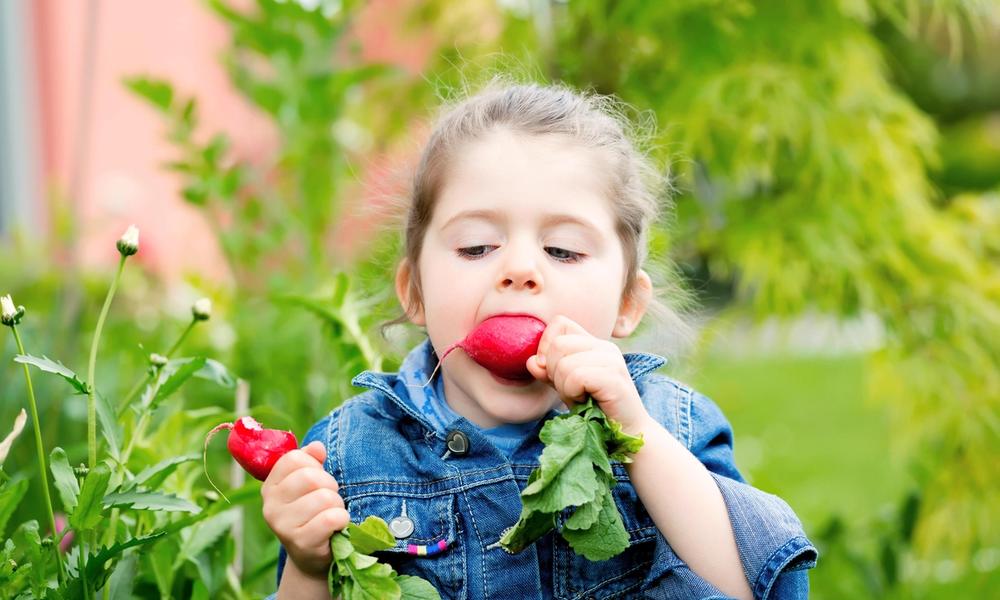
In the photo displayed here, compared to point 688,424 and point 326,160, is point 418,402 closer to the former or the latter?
point 688,424

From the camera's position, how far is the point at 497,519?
156 cm

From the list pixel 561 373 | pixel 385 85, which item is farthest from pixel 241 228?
pixel 561 373

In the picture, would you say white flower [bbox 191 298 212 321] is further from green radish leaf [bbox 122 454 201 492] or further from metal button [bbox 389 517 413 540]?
metal button [bbox 389 517 413 540]

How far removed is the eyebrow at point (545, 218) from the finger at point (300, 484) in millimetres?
420

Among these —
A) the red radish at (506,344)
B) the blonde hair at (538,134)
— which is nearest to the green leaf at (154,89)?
the blonde hair at (538,134)

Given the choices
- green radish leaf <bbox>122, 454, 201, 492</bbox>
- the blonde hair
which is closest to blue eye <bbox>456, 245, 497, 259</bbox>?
the blonde hair

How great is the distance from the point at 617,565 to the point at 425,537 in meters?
0.27

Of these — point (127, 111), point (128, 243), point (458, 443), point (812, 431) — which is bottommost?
point (812, 431)

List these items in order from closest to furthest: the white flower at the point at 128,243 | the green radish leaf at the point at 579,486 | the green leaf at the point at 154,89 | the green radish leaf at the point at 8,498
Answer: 1. the green radish leaf at the point at 579,486
2. the white flower at the point at 128,243
3. the green radish leaf at the point at 8,498
4. the green leaf at the point at 154,89

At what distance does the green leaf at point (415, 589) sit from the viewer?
4.54 ft

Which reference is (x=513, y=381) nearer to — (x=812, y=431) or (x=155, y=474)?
(x=155, y=474)

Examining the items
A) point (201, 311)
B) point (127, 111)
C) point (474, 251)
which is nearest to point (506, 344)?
point (474, 251)

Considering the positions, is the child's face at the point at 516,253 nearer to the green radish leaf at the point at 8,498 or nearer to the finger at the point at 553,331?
the finger at the point at 553,331

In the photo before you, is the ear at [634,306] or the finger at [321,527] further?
the ear at [634,306]
